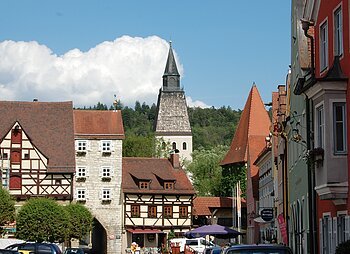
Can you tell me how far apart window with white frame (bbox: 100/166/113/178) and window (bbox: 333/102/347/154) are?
61.3 metres

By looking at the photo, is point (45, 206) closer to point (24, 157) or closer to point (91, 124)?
point (24, 157)

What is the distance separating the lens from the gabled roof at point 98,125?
8369cm

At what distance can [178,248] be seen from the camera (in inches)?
2466

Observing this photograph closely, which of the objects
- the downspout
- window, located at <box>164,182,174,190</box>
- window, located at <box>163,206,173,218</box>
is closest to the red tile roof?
window, located at <box>163,206,173,218</box>

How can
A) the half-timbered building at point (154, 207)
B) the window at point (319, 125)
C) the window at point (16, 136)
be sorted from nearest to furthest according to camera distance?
the window at point (319, 125), the window at point (16, 136), the half-timbered building at point (154, 207)

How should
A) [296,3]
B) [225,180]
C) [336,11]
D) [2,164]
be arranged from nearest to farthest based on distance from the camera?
[336,11] → [296,3] → [2,164] → [225,180]

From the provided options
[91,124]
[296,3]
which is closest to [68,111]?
[91,124]

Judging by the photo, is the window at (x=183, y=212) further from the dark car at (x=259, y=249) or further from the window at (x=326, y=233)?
the dark car at (x=259, y=249)

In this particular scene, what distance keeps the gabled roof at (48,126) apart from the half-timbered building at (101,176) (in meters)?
1.58

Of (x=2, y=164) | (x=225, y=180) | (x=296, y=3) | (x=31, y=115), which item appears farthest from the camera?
(x=225, y=180)

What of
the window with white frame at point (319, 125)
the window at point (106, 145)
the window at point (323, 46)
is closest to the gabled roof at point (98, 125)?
the window at point (106, 145)

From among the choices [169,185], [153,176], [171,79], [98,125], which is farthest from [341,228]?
[171,79]

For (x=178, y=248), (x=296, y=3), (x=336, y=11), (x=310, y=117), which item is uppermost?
(x=296, y=3)

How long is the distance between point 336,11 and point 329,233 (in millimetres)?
6663
